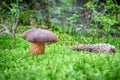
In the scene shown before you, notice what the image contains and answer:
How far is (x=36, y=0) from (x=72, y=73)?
25.3ft

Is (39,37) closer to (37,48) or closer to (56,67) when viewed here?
(37,48)

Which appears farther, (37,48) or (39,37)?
(37,48)

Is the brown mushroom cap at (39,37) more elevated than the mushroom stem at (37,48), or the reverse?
the brown mushroom cap at (39,37)

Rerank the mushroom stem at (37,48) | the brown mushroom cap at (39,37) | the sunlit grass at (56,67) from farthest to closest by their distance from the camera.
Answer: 1. the mushroom stem at (37,48)
2. the brown mushroom cap at (39,37)
3. the sunlit grass at (56,67)

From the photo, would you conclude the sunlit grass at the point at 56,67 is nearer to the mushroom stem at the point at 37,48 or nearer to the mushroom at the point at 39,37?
the mushroom stem at the point at 37,48

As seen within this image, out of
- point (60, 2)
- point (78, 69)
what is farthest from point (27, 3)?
point (78, 69)

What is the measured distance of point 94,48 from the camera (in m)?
6.15

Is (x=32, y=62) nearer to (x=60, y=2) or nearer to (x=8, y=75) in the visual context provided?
(x=8, y=75)

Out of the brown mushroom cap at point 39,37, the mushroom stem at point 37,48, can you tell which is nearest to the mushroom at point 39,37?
the brown mushroom cap at point 39,37

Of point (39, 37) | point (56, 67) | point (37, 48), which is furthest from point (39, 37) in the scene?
point (56, 67)

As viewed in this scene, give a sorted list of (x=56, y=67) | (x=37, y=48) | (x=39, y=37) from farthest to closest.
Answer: (x=37, y=48), (x=39, y=37), (x=56, y=67)

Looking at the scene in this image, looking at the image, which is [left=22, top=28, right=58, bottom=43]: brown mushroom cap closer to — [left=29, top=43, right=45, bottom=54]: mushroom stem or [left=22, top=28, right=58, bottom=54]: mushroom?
[left=22, top=28, right=58, bottom=54]: mushroom

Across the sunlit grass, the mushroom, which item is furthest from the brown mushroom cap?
the sunlit grass

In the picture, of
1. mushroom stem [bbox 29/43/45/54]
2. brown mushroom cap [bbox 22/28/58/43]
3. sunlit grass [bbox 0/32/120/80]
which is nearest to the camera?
sunlit grass [bbox 0/32/120/80]
